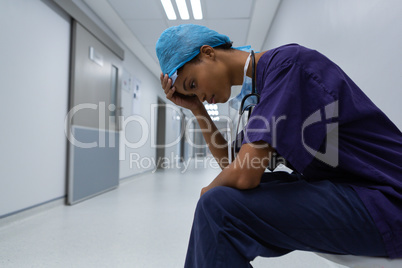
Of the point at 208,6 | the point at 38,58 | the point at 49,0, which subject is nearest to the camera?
the point at 38,58

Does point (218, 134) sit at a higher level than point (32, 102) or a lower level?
lower

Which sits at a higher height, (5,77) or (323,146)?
(5,77)

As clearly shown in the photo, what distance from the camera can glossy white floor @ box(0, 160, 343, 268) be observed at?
4.38 feet

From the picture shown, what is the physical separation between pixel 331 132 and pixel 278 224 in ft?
0.86

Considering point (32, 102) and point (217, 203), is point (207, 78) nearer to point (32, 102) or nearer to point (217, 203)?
point (217, 203)

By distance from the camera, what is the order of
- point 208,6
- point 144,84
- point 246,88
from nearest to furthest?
1. point 246,88
2. point 208,6
3. point 144,84

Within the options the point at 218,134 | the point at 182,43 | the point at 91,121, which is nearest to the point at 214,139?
the point at 218,134

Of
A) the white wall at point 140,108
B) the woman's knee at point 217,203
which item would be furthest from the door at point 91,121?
the woman's knee at point 217,203

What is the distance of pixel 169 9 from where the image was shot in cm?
335

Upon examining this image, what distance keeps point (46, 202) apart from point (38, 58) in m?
1.41

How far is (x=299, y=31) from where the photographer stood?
246 centimetres

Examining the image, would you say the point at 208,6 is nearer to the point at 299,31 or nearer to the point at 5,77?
the point at 299,31

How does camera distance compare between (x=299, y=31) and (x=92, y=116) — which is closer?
(x=299, y=31)

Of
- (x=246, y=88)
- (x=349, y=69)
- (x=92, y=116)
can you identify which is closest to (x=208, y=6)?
(x=92, y=116)
